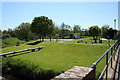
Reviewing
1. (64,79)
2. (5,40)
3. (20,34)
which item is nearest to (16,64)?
(64,79)

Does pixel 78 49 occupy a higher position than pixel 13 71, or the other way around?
pixel 78 49

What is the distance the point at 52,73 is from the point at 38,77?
3.54ft

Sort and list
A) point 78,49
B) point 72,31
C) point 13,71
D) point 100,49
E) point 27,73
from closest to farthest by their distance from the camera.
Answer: point 27,73 → point 13,71 → point 100,49 → point 78,49 → point 72,31

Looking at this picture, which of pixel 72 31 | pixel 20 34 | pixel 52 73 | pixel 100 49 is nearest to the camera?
pixel 52 73

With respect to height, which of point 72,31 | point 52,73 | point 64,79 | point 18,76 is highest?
point 72,31

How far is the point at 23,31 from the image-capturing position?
1598 inches

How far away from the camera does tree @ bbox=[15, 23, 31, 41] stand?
133 ft

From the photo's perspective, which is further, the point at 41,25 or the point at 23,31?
the point at 23,31

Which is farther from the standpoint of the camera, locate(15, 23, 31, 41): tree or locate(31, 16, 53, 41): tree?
locate(15, 23, 31, 41): tree

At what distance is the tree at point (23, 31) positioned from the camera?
40406 mm

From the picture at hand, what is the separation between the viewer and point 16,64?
8898mm

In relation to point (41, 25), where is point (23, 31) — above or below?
below

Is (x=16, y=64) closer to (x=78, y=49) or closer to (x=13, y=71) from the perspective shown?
(x=13, y=71)

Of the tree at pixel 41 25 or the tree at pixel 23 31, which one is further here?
the tree at pixel 23 31
